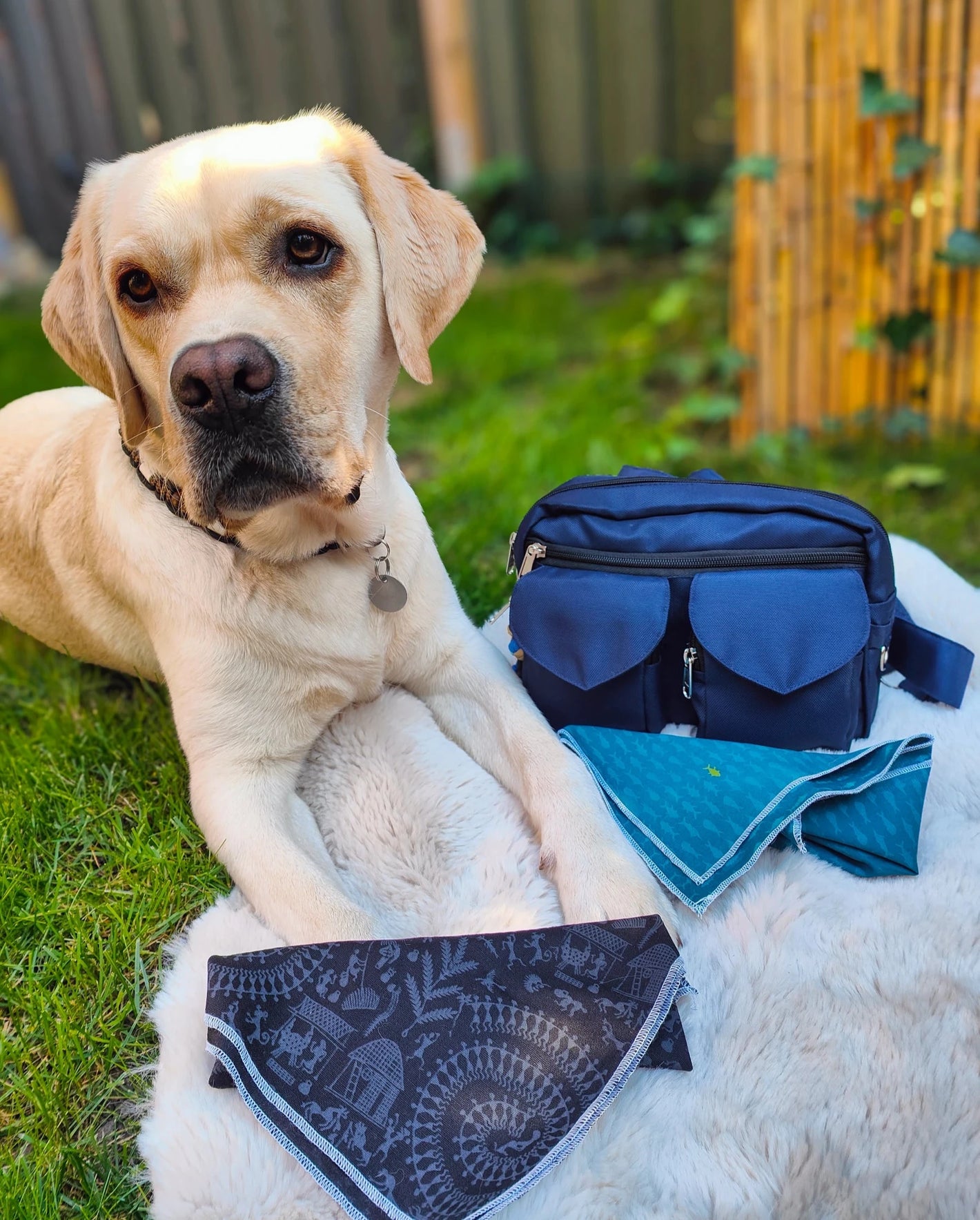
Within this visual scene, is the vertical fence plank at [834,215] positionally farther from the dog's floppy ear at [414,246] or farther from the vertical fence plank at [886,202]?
the dog's floppy ear at [414,246]

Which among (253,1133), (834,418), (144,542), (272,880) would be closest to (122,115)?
(834,418)

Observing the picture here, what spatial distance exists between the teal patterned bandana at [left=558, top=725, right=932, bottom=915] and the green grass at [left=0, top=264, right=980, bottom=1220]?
84cm

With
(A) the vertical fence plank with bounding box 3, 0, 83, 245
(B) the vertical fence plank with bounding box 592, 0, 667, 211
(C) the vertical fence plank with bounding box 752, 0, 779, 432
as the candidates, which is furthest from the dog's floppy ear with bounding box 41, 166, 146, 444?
(A) the vertical fence plank with bounding box 3, 0, 83, 245

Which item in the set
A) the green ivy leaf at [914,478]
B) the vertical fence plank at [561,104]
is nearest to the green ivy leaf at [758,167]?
the green ivy leaf at [914,478]

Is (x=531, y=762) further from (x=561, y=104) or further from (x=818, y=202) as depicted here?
(x=561, y=104)

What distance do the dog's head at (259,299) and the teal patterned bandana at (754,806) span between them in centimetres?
83

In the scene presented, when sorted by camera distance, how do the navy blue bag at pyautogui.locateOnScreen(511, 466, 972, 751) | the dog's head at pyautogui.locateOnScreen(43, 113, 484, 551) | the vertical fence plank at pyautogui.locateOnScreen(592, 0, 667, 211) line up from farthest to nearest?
the vertical fence plank at pyautogui.locateOnScreen(592, 0, 667, 211) < the navy blue bag at pyautogui.locateOnScreen(511, 466, 972, 751) < the dog's head at pyautogui.locateOnScreen(43, 113, 484, 551)

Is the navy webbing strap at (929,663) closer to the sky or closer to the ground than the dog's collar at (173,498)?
closer to the ground

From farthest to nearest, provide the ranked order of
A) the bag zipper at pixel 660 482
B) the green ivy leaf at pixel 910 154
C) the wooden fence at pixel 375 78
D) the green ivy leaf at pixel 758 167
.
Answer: the wooden fence at pixel 375 78 < the green ivy leaf at pixel 758 167 < the green ivy leaf at pixel 910 154 < the bag zipper at pixel 660 482

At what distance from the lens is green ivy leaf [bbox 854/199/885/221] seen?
355 cm

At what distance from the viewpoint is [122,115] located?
6695mm

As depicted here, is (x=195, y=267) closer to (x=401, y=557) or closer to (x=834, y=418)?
(x=401, y=557)

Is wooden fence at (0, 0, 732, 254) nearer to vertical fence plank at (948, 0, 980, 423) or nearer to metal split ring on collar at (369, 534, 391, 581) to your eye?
vertical fence plank at (948, 0, 980, 423)

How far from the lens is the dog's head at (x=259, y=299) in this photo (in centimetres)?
176
